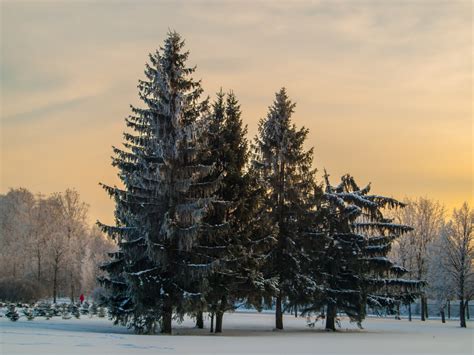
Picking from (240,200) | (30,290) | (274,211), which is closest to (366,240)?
(274,211)

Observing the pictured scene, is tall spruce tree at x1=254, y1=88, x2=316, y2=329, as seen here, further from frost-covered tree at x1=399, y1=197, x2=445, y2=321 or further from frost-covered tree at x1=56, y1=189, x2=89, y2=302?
frost-covered tree at x1=56, y1=189, x2=89, y2=302

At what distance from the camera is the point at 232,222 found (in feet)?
97.5

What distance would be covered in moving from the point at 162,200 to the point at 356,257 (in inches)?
582

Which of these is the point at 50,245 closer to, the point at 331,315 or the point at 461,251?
the point at 331,315

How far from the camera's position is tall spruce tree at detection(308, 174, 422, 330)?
35969 mm

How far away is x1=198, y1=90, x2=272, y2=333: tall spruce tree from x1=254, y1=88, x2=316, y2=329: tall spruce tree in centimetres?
351

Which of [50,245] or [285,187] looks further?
[50,245]

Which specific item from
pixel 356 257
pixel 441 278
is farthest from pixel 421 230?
pixel 356 257

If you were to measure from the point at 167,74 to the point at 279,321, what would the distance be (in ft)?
57.2

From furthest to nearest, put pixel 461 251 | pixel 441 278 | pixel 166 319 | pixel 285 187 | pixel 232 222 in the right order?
pixel 441 278 → pixel 461 251 → pixel 285 187 → pixel 232 222 → pixel 166 319

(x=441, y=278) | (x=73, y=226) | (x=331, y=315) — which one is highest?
(x=73, y=226)

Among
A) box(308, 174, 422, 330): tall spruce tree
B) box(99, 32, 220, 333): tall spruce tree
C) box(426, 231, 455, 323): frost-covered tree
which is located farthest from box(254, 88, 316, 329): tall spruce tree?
box(426, 231, 455, 323): frost-covered tree

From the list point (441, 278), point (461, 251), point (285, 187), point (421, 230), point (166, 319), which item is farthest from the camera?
point (421, 230)

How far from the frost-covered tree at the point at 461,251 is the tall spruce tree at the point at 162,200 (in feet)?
99.3
